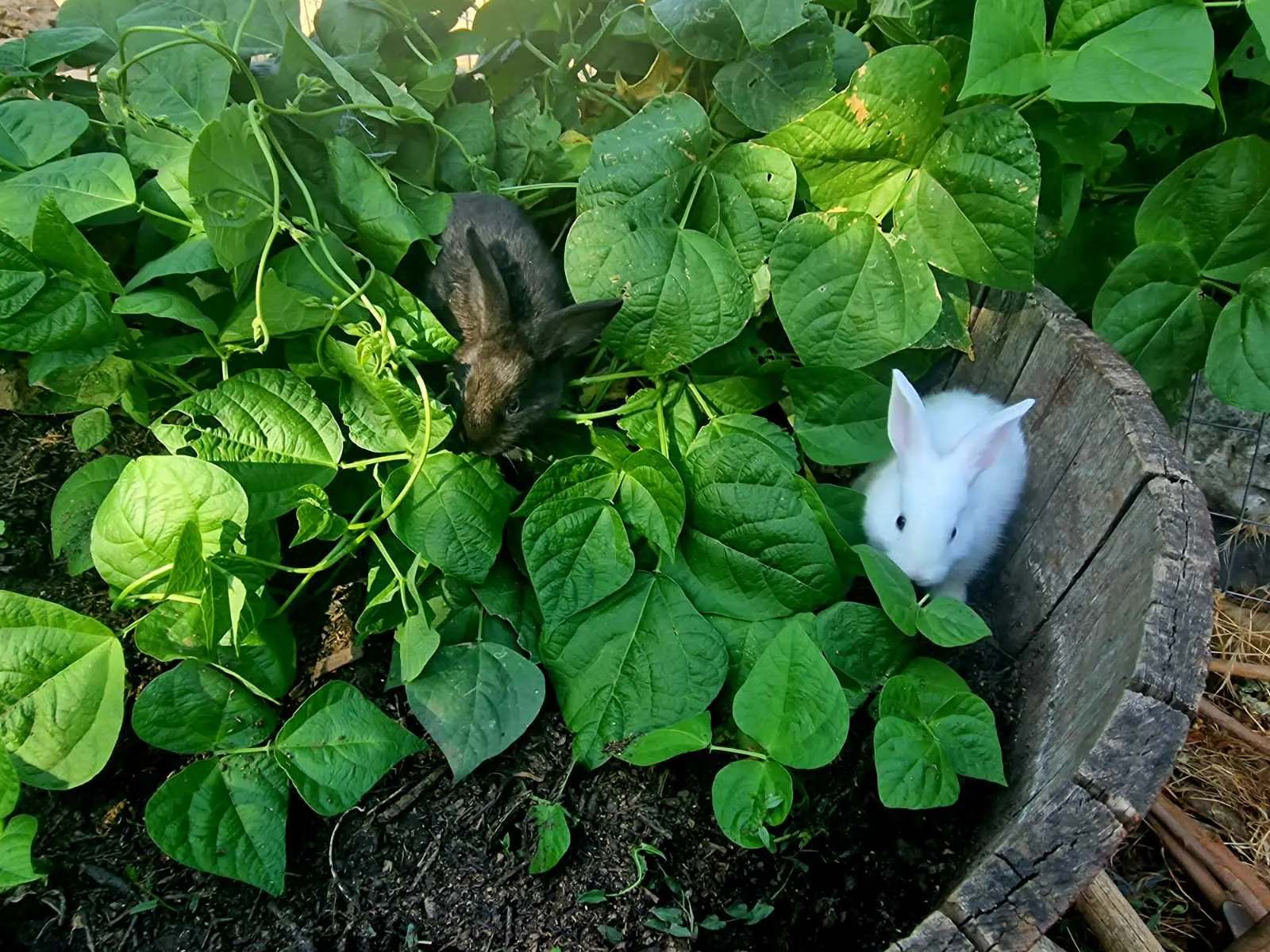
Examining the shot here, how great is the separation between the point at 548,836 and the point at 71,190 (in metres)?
1.63

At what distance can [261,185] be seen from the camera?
75.9 inches

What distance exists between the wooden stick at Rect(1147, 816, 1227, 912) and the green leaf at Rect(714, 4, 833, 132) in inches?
75.4

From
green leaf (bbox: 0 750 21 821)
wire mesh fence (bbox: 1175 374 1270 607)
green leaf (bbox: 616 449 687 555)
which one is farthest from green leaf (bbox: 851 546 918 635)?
wire mesh fence (bbox: 1175 374 1270 607)

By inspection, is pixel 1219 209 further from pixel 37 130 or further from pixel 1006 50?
pixel 37 130

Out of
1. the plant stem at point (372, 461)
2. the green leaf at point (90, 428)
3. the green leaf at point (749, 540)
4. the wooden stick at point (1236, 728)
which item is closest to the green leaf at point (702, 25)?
the green leaf at point (749, 540)

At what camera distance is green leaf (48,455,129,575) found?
184cm

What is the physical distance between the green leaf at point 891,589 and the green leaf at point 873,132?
730mm

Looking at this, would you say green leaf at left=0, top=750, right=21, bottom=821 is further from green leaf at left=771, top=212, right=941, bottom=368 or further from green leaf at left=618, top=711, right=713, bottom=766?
green leaf at left=771, top=212, right=941, bottom=368

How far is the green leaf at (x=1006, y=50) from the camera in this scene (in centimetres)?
158

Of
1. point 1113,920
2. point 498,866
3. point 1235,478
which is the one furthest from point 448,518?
point 1235,478

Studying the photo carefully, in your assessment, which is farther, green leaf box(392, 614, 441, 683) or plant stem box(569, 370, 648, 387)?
plant stem box(569, 370, 648, 387)

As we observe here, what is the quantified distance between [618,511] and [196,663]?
34.2 inches

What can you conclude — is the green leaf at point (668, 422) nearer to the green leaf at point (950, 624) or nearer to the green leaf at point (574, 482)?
the green leaf at point (574, 482)

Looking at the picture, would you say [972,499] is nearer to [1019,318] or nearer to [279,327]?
[1019,318]
